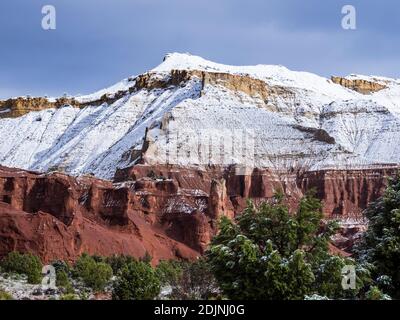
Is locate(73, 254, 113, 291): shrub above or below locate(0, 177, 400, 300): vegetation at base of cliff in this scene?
below

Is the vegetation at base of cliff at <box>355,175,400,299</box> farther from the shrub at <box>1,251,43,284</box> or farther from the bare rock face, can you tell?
the bare rock face

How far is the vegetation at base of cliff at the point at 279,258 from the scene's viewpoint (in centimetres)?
2889

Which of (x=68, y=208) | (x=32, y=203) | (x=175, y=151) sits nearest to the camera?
(x=68, y=208)

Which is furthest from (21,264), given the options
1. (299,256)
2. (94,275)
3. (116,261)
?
(299,256)

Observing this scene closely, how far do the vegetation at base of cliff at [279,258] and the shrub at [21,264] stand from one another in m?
38.2

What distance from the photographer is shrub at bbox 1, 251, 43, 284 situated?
68.7 metres

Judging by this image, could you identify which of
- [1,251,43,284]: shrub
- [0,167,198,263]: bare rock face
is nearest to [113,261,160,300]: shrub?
[1,251,43,284]: shrub

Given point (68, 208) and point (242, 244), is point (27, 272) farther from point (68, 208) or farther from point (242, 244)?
point (242, 244)

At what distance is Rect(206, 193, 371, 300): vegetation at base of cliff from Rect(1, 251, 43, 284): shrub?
38.2 meters

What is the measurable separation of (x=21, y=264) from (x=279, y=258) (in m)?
48.7

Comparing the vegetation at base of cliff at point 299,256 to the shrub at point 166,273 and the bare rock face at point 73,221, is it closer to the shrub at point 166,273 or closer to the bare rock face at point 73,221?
the shrub at point 166,273
